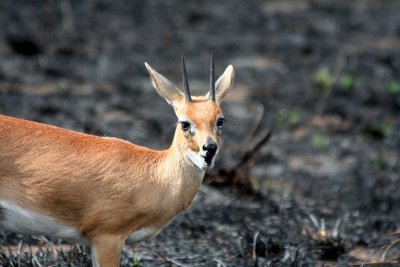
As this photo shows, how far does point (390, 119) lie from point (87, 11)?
5.36m

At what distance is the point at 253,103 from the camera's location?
12.3m

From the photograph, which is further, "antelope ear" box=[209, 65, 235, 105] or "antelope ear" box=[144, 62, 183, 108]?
"antelope ear" box=[209, 65, 235, 105]

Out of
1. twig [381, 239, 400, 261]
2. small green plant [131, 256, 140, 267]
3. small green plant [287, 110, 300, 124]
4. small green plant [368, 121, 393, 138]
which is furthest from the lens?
small green plant [287, 110, 300, 124]

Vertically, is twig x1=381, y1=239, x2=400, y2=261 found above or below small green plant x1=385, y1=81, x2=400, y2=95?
below

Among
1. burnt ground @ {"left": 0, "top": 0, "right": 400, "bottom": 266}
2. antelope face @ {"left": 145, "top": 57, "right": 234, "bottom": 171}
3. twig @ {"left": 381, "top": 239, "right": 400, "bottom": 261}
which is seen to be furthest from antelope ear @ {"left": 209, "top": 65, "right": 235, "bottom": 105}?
twig @ {"left": 381, "top": 239, "right": 400, "bottom": 261}

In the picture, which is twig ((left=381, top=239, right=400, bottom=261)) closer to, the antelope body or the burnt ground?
the burnt ground

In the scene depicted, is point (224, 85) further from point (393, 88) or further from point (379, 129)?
point (393, 88)

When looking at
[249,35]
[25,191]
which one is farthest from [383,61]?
[25,191]

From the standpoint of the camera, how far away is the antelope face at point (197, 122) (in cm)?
593

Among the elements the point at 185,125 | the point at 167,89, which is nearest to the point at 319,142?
the point at 167,89

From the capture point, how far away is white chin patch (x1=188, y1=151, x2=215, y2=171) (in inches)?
234

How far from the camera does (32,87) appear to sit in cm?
1173

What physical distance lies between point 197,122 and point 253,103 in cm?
631

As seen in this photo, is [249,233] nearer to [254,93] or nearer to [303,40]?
[254,93]
